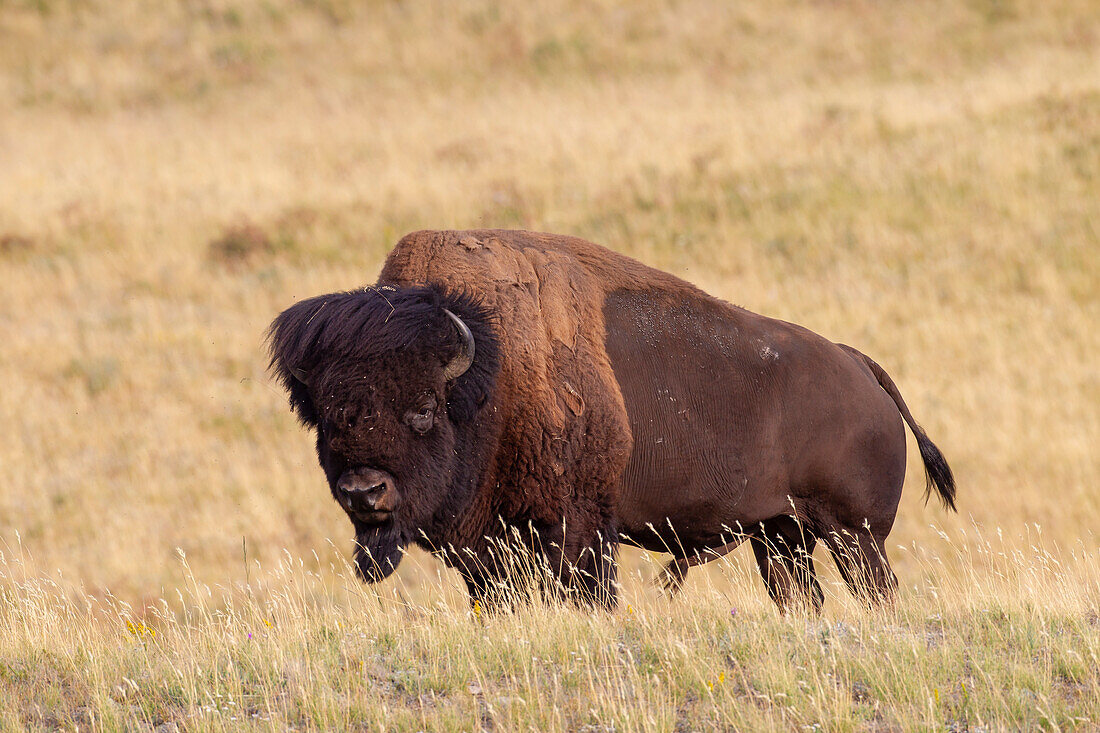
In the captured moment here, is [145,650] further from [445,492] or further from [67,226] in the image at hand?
[67,226]

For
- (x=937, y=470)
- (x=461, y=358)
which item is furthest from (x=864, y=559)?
(x=461, y=358)

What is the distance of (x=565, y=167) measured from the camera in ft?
77.7

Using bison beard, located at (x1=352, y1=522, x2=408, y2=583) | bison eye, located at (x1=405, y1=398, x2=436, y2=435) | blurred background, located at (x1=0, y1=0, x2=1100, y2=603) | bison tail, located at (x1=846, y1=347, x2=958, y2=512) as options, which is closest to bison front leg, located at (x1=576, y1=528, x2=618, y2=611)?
bison beard, located at (x1=352, y1=522, x2=408, y2=583)

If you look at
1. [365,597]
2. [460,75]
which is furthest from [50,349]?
[460,75]

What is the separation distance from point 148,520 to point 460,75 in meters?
21.2

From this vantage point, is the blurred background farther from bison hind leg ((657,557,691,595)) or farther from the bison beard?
bison hind leg ((657,557,691,595))

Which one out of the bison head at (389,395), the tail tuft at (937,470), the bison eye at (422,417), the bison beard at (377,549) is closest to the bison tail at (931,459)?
the tail tuft at (937,470)

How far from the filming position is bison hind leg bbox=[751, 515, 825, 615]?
22.6ft

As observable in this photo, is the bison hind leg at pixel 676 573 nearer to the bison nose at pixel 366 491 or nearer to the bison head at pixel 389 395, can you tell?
the bison head at pixel 389 395

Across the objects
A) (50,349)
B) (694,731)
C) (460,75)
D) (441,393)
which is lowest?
(50,349)

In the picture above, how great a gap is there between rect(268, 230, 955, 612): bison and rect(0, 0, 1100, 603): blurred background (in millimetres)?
1283

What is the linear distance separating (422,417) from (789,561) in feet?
9.55

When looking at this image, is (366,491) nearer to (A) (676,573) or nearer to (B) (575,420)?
(B) (575,420)

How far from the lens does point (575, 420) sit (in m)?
5.98
